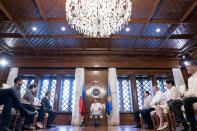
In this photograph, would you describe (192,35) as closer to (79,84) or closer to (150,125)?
(150,125)

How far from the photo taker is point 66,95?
7125 mm

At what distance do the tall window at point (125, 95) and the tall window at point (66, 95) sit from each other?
2648 mm

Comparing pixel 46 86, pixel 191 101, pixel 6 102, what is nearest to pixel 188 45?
pixel 191 101

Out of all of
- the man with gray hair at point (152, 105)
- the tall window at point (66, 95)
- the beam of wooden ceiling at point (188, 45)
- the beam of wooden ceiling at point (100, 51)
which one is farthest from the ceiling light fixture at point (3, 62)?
the beam of wooden ceiling at point (188, 45)

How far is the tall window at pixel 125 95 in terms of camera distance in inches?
272

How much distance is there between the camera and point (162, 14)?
473 cm

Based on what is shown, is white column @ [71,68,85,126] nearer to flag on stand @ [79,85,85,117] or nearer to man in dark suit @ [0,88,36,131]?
flag on stand @ [79,85,85,117]

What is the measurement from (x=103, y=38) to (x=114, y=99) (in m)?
2.99

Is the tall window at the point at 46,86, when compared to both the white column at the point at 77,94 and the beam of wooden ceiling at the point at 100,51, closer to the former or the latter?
the white column at the point at 77,94

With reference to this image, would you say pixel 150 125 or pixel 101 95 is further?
pixel 101 95

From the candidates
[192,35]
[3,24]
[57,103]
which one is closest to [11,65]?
[3,24]

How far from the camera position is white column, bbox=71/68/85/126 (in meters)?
6.08

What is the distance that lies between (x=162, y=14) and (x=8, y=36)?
6382 millimetres

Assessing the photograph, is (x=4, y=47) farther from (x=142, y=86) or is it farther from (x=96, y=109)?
(x=142, y=86)
